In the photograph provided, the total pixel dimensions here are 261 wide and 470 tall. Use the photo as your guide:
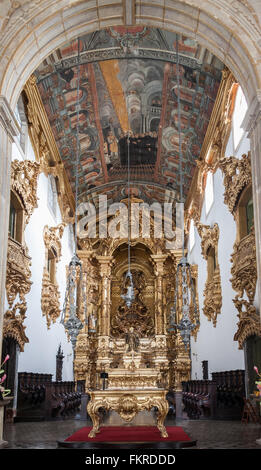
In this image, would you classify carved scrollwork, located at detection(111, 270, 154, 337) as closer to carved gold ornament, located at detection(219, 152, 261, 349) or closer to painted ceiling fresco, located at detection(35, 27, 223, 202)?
painted ceiling fresco, located at detection(35, 27, 223, 202)

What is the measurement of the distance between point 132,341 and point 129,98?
1014cm

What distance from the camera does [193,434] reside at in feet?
30.9

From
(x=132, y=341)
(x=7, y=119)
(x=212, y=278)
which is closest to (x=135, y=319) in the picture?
(x=132, y=341)

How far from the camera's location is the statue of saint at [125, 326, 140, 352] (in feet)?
69.1

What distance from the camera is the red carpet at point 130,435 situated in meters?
7.98

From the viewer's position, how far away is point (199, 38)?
9.82 metres

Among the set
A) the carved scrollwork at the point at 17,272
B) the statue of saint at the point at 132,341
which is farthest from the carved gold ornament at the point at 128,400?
the statue of saint at the point at 132,341

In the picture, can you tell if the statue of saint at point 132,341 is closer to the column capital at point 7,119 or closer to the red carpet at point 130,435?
the red carpet at point 130,435

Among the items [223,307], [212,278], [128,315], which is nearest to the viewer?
[223,307]

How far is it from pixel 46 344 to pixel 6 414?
473 cm

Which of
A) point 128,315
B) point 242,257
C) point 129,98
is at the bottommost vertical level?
point 128,315

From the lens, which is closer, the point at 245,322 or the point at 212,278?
the point at 245,322

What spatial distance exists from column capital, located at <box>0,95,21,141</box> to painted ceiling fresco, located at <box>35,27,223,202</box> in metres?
3.81

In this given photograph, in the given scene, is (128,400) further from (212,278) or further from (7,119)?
(212,278)
